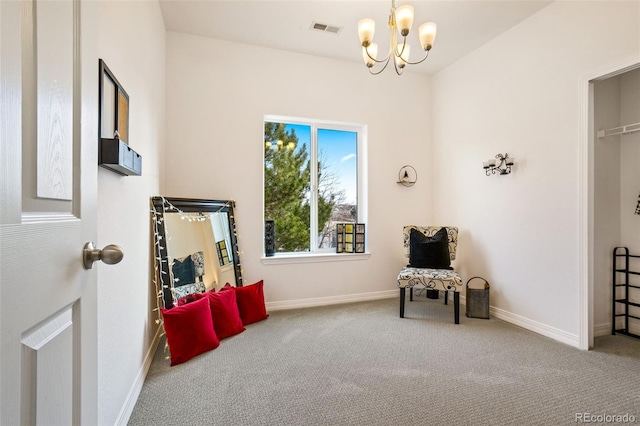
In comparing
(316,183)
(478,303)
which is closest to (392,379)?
(478,303)

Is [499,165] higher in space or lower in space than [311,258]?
higher

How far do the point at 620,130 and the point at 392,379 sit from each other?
117 inches

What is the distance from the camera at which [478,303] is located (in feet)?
10.9

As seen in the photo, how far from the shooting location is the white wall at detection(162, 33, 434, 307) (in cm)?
332

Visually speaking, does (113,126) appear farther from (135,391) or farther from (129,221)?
(135,391)

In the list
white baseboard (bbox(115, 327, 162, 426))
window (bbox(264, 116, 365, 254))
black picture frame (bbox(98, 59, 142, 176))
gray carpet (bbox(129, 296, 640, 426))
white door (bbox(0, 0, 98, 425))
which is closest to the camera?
white door (bbox(0, 0, 98, 425))

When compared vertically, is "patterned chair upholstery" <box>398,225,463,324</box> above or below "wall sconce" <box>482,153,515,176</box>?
below

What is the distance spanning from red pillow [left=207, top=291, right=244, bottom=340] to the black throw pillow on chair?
6.59 feet

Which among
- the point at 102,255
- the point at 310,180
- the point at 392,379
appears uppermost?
the point at 310,180

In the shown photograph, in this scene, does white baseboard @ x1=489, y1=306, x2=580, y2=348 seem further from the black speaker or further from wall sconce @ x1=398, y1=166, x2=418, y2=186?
the black speaker

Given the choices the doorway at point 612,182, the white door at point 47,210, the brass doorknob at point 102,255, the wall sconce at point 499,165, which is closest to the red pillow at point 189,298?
the white door at point 47,210

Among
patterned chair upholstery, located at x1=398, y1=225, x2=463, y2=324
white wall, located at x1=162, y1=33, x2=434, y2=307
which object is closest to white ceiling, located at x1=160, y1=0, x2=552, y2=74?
white wall, located at x1=162, y1=33, x2=434, y2=307

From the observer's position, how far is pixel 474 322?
320cm

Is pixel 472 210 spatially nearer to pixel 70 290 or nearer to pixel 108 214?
pixel 108 214
